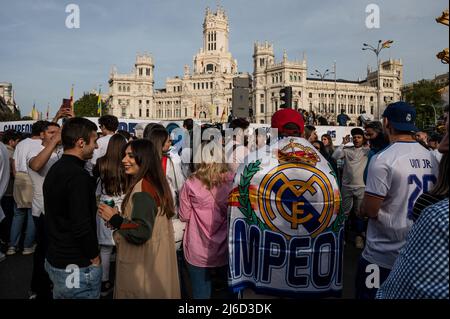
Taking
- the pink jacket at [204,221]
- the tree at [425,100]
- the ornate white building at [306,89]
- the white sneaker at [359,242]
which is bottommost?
the white sneaker at [359,242]

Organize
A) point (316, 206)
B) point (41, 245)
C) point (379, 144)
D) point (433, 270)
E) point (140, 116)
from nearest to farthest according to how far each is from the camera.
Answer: point (433, 270) < point (316, 206) < point (41, 245) < point (379, 144) < point (140, 116)

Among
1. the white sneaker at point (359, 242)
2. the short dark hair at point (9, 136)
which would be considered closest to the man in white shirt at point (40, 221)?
the short dark hair at point (9, 136)

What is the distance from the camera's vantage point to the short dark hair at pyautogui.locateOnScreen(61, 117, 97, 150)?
318cm

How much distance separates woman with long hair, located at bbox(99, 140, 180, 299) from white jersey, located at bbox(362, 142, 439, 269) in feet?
5.67

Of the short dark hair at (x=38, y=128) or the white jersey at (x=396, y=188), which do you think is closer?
the white jersey at (x=396, y=188)

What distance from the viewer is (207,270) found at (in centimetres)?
392

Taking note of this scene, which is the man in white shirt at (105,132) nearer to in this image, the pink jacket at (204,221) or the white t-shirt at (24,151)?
the white t-shirt at (24,151)

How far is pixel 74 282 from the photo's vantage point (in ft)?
9.91

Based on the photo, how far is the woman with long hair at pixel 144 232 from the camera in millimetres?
2988

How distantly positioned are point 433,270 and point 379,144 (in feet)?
15.5

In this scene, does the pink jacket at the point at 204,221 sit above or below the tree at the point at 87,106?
below
